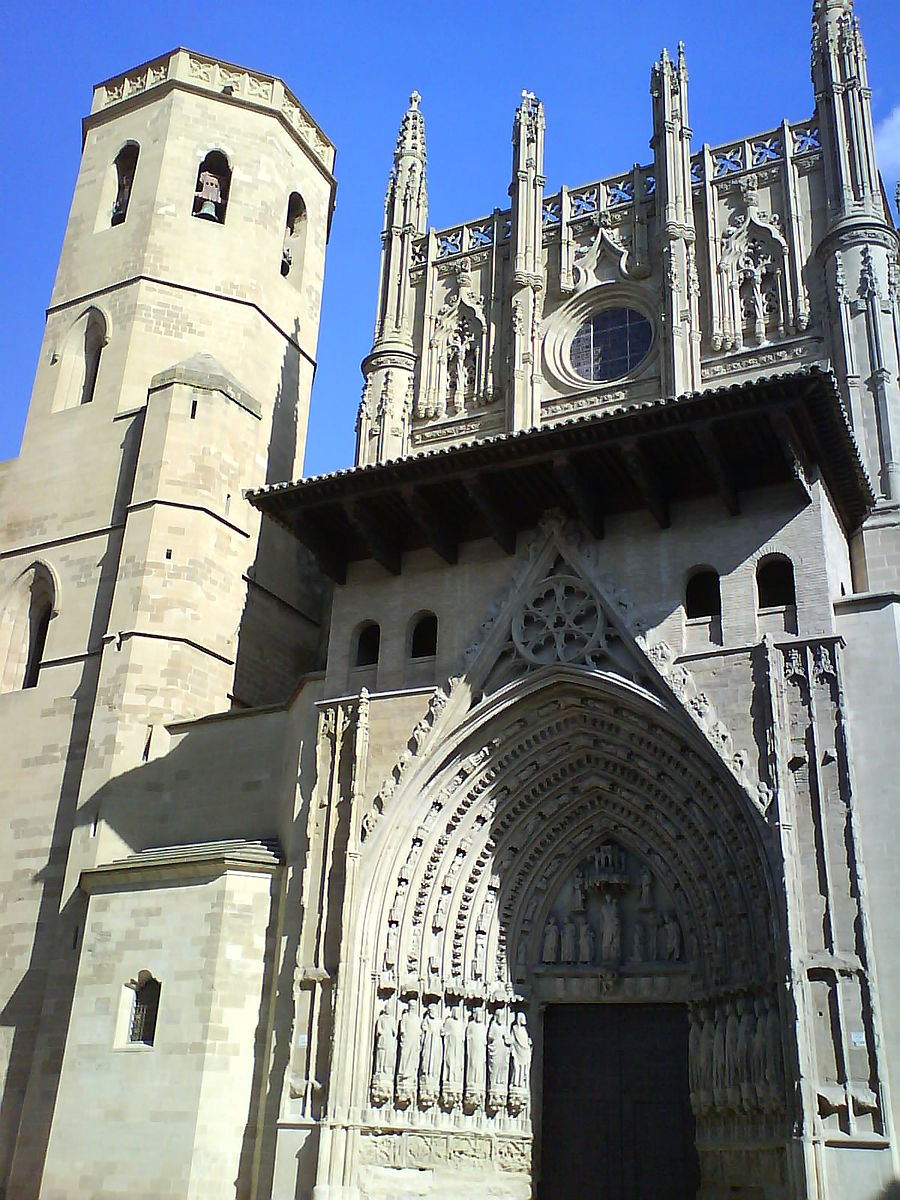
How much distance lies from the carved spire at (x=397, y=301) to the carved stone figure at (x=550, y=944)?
6576mm

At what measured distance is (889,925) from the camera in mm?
10203

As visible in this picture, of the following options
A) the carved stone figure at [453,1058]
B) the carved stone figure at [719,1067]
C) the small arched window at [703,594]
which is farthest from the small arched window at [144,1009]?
the small arched window at [703,594]

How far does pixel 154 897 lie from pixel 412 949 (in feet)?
9.19

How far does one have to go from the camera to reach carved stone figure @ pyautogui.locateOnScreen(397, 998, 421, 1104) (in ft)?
38.9

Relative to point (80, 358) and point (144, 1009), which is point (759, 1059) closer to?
point (144, 1009)

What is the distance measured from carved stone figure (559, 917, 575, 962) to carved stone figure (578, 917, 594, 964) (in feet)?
0.26

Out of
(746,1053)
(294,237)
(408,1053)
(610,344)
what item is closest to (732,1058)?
(746,1053)

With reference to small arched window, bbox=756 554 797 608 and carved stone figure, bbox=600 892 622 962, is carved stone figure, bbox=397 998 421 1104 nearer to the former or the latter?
carved stone figure, bbox=600 892 622 962

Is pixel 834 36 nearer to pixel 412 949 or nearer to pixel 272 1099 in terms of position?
pixel 412 949

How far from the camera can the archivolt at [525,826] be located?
39.3 feet

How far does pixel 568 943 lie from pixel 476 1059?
146 cm

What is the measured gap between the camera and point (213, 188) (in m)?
19.6

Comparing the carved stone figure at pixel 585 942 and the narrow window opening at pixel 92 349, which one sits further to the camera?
the narrow window opening at pixel 92 349

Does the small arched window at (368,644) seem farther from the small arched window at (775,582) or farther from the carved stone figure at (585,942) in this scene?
Result: the small arched window at (775,582)
